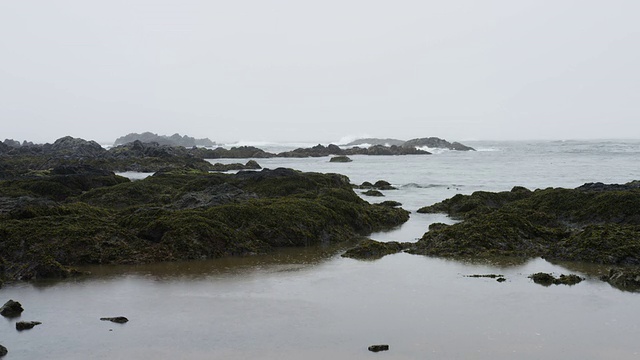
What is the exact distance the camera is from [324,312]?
727 cm

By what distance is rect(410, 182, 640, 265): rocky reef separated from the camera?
10.4 m

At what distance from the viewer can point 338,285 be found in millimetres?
8656

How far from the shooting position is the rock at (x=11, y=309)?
6996 mm

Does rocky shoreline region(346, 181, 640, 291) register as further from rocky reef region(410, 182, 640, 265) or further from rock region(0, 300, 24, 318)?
rock region(0, 300, 24, 318)

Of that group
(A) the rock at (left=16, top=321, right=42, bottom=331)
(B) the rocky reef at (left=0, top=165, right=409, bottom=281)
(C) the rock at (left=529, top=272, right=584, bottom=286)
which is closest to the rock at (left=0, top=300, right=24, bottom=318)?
(A) the rock at (left=16, top=321, right=42, bottom=331)

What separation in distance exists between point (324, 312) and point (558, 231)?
291 inches

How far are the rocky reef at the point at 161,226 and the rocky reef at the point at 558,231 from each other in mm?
2484

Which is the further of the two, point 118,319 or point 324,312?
point 324,312

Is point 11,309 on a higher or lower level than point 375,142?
lower

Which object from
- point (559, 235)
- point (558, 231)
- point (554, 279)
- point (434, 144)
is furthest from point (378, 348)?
point (434, 144)

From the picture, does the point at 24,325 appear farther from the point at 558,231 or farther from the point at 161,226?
the point at 558,231

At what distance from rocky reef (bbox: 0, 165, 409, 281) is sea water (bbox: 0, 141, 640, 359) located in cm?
63

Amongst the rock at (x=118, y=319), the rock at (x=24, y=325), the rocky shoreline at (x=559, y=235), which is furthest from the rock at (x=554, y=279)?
the rock at (x=24, y=325)

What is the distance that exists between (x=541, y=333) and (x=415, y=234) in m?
7.11
